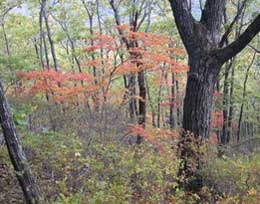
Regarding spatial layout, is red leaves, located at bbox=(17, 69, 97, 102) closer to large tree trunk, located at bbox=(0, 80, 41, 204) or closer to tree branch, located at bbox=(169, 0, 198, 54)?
tree branch, located at bbox=(169, 0, 198, 54)

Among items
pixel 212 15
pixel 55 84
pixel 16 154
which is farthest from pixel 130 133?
pixel 16 154

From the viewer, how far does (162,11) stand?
14.6 meters

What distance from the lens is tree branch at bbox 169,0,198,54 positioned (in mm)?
5004

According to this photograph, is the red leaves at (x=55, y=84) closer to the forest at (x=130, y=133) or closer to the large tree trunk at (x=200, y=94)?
the forest at (x=130, y=133)

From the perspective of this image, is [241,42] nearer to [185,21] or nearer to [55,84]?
[185,21]

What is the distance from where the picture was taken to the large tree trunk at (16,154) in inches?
163

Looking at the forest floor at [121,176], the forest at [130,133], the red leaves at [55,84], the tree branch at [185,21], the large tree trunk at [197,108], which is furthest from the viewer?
the red leaves at [55,84]

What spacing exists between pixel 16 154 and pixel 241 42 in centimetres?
292

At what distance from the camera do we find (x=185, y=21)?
5086 mm

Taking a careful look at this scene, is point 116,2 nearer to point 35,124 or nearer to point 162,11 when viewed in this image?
point 162,11

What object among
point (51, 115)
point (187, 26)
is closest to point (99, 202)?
point (187, 26)

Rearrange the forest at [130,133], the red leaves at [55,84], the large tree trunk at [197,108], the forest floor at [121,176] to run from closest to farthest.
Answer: the forest floor at [121,176] < the forest at [130,133] < the large tree trunk at [197,108] < the red leaves at [55,84]

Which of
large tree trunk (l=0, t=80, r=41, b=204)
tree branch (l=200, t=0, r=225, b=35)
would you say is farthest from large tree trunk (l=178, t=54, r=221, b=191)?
large tree trunk (l=0, t=80, r=41, b=204)

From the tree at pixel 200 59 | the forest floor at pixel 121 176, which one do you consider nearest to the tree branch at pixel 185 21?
the tree at pixel 200 59
